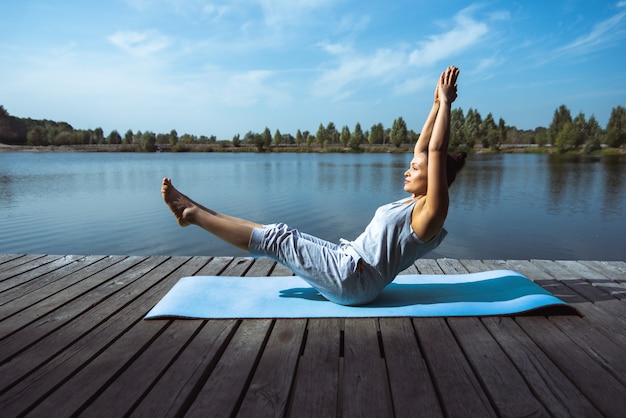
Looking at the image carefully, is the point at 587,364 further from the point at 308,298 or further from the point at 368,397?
the point at 308,298

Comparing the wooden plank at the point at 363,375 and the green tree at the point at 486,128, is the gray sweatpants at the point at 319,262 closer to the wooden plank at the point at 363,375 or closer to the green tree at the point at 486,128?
the wooden plank at the point at 363,375

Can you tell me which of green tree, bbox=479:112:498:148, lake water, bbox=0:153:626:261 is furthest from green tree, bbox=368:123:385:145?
lake water, bbox=0:153:626:261

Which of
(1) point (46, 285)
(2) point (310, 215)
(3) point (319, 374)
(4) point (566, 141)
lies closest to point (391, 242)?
(3) point (319, 374)

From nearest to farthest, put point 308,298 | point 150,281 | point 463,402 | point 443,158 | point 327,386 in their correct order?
point 463,402, point 327,386, point 443,158, point 308,298, point 150,281

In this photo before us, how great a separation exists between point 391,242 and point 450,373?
2.92 feet

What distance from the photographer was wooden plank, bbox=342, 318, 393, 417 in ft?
5.34

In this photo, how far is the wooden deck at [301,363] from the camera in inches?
64.9

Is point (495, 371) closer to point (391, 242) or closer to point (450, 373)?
point (450, 373)

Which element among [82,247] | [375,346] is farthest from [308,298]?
[82,247]

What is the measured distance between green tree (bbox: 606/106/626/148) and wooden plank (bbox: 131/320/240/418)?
70.5 m

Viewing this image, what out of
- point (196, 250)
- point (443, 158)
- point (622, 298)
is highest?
point (443, 158)

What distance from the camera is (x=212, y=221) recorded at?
2.56 metres

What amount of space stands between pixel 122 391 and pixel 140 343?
0.48 metres

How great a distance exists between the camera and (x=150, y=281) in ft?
11.0
